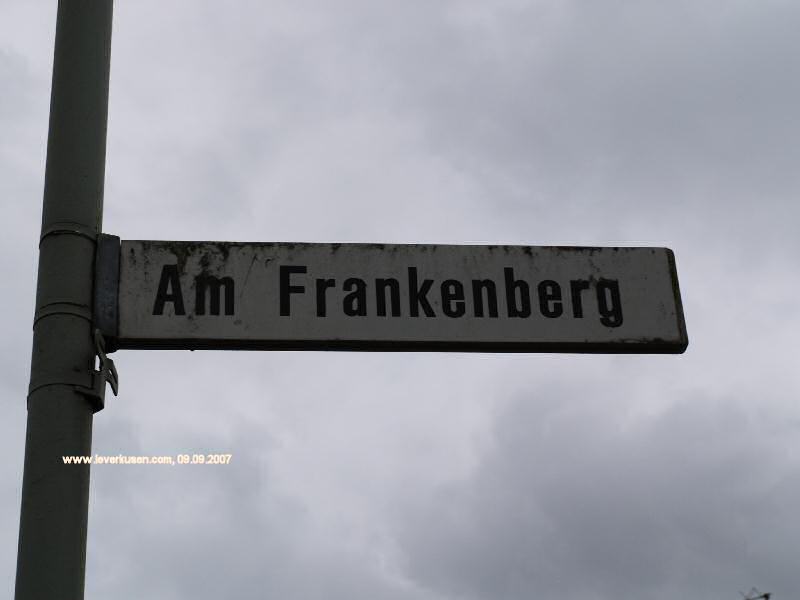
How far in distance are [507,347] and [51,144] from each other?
1.54 meters

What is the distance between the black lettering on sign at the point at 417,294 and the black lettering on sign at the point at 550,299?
1.20 ft

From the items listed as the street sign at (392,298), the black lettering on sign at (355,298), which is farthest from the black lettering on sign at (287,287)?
the black lettering on sign at (355,298)

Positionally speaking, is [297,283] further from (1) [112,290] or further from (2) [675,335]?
(2) [675,335]

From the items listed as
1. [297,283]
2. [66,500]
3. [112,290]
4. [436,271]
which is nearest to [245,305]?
[297,283]

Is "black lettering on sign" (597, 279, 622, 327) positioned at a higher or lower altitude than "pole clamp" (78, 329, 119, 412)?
higher

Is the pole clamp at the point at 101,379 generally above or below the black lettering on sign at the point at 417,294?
below

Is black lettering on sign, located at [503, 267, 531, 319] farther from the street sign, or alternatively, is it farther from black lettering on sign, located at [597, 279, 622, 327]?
black lettering on sign, located at [597, 279, 622, 327]

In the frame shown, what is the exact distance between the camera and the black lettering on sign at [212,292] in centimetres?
348

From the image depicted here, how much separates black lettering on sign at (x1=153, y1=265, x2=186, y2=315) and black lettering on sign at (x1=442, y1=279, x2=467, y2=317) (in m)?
0.84

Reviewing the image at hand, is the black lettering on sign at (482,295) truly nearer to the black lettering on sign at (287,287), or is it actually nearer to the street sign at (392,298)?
the street sign at (392,298)

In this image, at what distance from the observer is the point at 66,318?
10.4ft

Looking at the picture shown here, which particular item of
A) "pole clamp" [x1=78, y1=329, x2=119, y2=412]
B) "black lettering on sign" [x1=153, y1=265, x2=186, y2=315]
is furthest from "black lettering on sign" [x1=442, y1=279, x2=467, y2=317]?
"pole clamp" [x1=78, y1=329, x2=119, y2=412]

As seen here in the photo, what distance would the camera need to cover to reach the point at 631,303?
3.72m

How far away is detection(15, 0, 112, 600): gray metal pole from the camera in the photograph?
2818 millimetres
